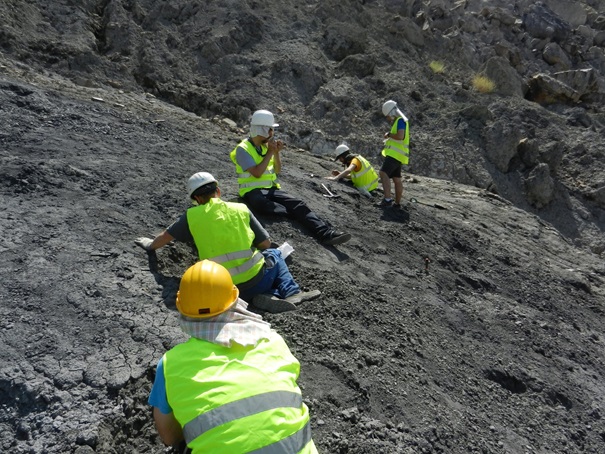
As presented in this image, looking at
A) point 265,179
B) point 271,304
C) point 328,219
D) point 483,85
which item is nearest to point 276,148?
point 265,179

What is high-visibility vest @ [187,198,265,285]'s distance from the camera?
14.4 ft

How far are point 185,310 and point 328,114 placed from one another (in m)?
10.8

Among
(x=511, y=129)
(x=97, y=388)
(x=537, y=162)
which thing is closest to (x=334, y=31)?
(x=511, y=129)

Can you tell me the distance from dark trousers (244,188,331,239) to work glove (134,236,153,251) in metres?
1.47

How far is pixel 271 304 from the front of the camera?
4668 mm

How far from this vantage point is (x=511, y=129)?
13875 mm

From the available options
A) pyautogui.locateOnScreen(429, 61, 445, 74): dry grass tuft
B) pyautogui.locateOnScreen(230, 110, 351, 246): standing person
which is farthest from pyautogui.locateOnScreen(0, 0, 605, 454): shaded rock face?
pyautogui.locateOnScreen(230, 110, 351, 246): standing person

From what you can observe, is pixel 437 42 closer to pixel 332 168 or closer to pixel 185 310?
pixel 332 168

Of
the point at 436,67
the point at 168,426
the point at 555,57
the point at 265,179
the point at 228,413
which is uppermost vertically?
the point at 555,57

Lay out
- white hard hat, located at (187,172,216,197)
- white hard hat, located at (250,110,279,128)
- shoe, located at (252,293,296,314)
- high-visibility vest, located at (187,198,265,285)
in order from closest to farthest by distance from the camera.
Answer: high-visibility vest, located at (187,198,265,285) < white hard hat, located at (187,172,216,197) < shoe, located at (252,293,296,314) < white hard hat, located at (250,110,279,128)

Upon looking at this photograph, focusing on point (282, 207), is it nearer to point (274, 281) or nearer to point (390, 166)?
point (274, 281)

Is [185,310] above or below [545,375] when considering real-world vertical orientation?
above

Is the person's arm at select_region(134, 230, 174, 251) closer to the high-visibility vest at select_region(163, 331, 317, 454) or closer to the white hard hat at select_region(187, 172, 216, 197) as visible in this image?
the white hard hat at select_region(187, 172, 216, 197)

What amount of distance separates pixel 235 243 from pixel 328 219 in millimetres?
2989
